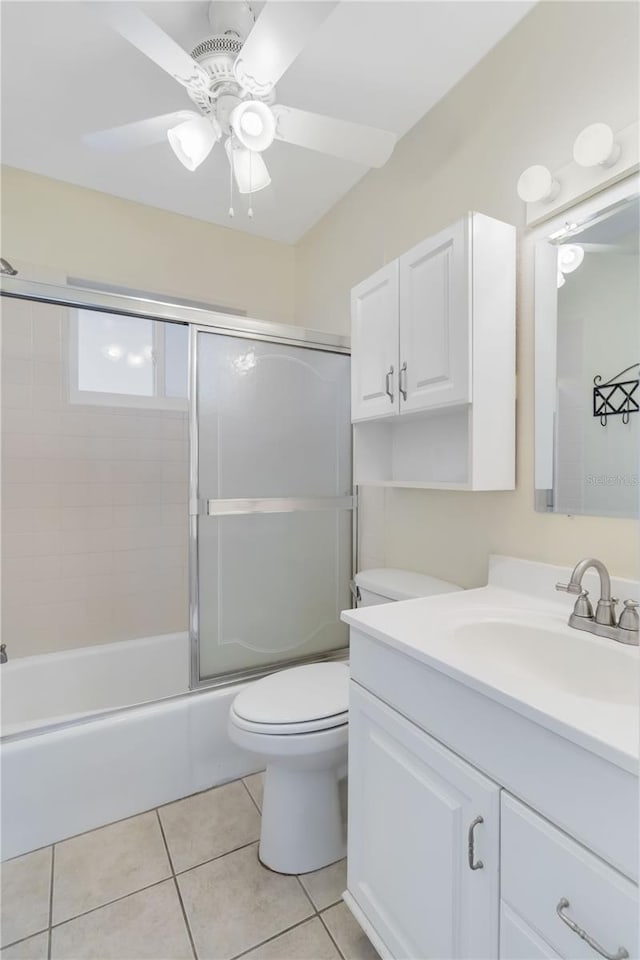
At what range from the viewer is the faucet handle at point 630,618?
1012 mm

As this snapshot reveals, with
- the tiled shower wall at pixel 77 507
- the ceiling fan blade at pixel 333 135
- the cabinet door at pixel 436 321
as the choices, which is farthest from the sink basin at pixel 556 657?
the tiled shower wall at pixel 77 507

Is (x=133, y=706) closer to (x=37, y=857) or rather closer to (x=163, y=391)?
(x=37, y=857)

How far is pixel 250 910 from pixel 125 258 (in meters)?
2.67

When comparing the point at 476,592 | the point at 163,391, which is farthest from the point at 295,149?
the point at 476,592

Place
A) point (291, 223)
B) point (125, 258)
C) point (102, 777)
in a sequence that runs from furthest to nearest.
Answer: point (291, 223) → point (125, 258) → point (102, 777)

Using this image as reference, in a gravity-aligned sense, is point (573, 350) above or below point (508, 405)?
above

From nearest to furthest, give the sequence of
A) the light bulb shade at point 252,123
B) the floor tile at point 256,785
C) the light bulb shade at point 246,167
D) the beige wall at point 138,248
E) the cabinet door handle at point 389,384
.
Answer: the light bulb shade at point 252,123
the light bulb shade at point 246,167
the cabinet door handle at point 389,384
the floor tile at point 256,785
the beige wall at point 138,248

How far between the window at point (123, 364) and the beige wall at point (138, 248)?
0.80 ft

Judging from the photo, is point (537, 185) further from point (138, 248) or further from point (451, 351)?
point (138, 248)

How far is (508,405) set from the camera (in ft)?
4.72

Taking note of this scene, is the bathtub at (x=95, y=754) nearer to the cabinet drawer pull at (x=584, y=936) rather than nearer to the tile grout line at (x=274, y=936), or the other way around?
the tile grout line at (x=274, y=936)

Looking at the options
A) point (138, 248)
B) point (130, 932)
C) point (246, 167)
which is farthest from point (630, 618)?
point (138, 248)

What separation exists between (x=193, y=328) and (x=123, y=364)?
0.75m

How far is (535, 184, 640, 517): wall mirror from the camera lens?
45.4 inches
